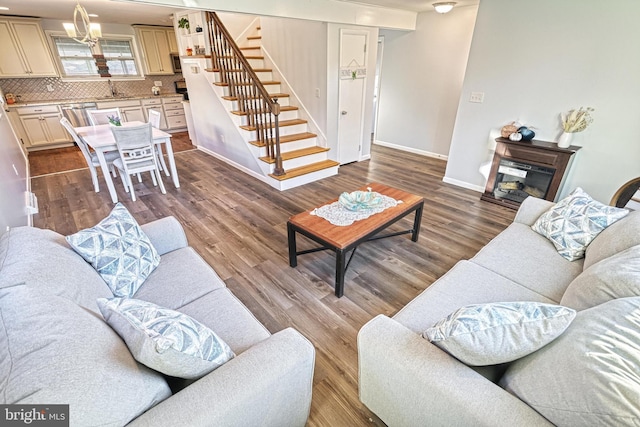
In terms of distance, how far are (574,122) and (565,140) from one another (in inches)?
7.7

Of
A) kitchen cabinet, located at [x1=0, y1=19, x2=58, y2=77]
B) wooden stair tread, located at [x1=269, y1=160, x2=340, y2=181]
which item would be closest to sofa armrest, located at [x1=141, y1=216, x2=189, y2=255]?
wooden stair tread, located at [x1=269, y1=160, x2=340, y2=181]

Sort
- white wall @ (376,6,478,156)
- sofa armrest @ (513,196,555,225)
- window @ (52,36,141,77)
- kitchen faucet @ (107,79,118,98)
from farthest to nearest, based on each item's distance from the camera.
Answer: kitchen faucet @ (107,79,118,98)
window @ (52,36,141,77)
white wall @ (376,6,478,156)
sofa armrest @ (513,196,555,225)

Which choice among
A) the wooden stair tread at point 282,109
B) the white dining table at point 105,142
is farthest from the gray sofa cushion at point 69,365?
the wooden stair tread at point 282,109

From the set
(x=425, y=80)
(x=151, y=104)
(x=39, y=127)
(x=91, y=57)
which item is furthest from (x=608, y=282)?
(x=91, y=57)

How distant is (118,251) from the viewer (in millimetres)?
1566

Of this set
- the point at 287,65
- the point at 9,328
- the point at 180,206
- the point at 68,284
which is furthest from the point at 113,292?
the point at 287,65

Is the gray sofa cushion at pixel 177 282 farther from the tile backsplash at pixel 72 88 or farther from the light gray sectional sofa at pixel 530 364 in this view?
the tile backsplash at pixel 72 88

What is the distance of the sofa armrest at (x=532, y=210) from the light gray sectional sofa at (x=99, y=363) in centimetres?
210

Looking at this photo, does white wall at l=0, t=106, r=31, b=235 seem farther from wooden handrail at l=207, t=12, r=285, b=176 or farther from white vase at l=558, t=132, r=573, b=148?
white vase at l=558, t=132, r=573, b=148

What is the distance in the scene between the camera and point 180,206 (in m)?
3.73

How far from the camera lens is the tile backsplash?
5.87 meters

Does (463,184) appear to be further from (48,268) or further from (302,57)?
(48,268)

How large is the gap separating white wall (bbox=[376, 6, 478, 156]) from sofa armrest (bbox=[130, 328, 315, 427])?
5.19 metres

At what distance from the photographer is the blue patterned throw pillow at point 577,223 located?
184 centimetres
